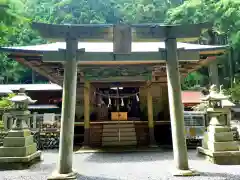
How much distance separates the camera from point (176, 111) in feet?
19.1

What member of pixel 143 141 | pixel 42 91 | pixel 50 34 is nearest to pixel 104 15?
pixel 42 91

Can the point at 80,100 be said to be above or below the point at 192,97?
below

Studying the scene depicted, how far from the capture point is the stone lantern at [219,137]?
7.26m

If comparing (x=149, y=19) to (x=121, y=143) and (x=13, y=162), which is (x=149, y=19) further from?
(x=13, y=162)

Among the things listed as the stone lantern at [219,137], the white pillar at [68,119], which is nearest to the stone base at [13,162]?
the white pillar at [68,119]

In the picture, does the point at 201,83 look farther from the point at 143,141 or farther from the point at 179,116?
the point at 179,116

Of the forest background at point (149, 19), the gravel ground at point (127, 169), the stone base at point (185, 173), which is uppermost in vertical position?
the forest background at point (149, 19)

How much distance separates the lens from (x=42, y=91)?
24359 mm

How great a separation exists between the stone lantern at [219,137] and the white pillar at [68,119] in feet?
14.1

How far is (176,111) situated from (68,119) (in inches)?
99.5

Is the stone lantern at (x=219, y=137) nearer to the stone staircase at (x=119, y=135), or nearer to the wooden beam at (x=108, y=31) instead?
the wooden beam at (x=108, y=31)

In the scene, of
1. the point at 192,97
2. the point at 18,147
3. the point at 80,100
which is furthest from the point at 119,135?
the point at 192,97

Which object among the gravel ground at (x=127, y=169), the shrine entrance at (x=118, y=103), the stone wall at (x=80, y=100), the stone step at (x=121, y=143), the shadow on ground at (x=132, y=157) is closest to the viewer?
the gravel ground at (x=127, y=169)

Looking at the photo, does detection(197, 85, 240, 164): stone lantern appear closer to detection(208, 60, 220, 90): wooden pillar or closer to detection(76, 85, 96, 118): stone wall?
detection(76, 85, 96, 118): stone wall
